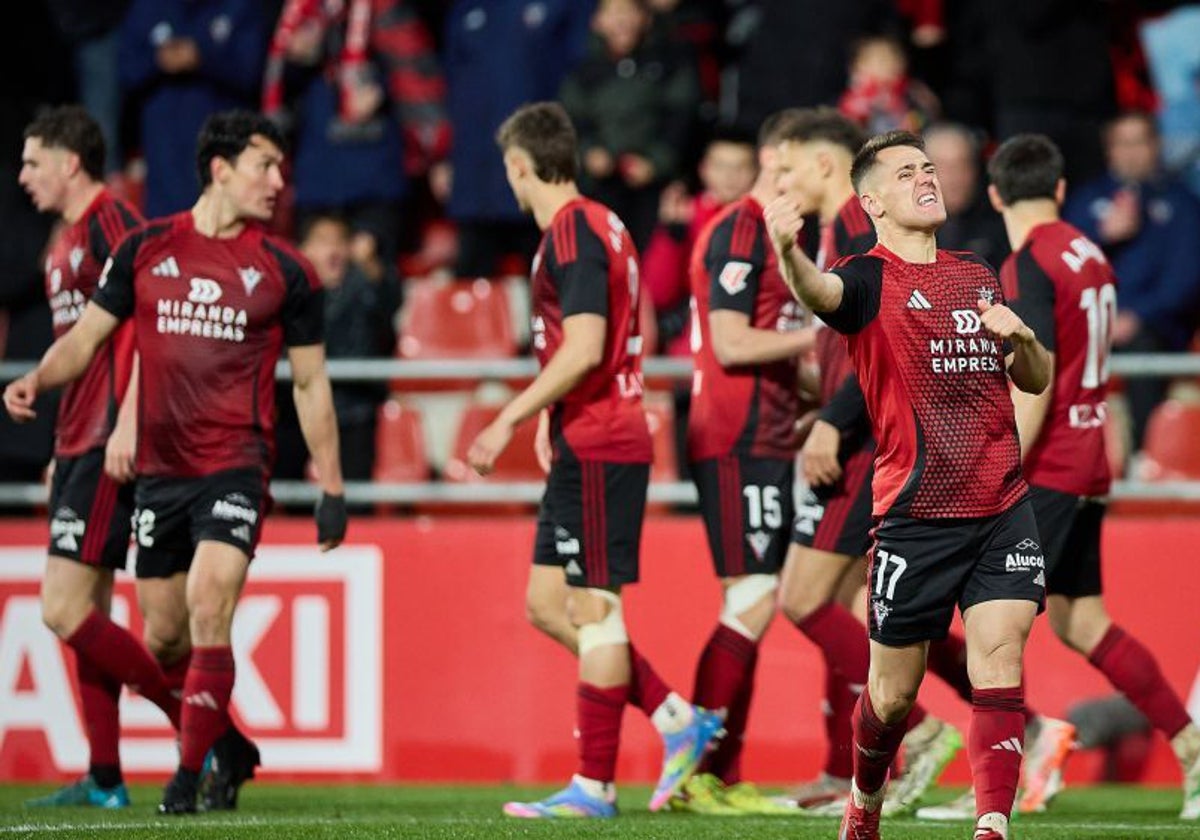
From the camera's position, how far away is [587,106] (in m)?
12.1

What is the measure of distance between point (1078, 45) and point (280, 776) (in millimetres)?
5943

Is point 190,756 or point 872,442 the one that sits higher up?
point 872,442

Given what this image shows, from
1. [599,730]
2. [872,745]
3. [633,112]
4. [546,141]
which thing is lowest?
[599,730]

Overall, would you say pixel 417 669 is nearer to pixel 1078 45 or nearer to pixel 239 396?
pixel 239 396

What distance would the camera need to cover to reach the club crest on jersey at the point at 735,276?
8.24 meters

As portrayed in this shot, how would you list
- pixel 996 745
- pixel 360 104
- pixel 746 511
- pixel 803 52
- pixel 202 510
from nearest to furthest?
pixel 996 745 < pixel 202 510 < pixel 746 511 < pixel 803 52 < pixel 360 104

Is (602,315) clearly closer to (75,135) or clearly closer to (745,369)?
(745,369)

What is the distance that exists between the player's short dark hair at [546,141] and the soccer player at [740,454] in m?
0.66

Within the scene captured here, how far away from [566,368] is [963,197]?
164 inches

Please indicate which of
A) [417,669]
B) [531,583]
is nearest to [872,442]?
[531,583]

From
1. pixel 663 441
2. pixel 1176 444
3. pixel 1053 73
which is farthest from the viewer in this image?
pixel 1053 73

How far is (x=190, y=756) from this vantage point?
784 centimetres

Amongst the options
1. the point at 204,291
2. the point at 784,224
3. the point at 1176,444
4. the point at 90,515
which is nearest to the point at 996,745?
the point at 784,224

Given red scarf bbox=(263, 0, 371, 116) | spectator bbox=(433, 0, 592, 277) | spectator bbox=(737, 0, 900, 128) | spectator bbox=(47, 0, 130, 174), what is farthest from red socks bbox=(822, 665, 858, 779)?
spectator bbox=(47, 0, 130, 174)
